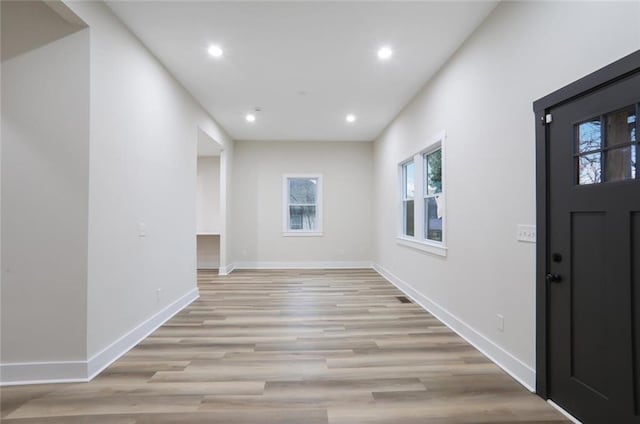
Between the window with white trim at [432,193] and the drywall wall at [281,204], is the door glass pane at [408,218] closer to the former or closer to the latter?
the window with white trim at [432,193]

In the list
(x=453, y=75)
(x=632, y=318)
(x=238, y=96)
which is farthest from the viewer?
(x=238, y=96)

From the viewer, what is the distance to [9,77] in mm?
2189

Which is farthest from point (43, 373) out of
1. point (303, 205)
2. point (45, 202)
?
point (303, 205)

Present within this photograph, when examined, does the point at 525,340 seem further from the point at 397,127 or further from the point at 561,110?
the point at 397,127

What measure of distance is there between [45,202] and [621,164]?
3.55 metres

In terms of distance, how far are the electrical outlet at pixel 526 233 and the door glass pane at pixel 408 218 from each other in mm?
2660

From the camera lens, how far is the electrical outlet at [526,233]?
2.11 meters

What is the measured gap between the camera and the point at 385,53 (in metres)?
3.18

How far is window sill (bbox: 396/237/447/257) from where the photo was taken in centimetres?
352

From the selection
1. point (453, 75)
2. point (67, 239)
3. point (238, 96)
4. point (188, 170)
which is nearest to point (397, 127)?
point (453, 75)

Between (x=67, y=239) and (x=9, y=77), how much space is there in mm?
1216

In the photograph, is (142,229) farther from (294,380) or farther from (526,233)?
(526,233)

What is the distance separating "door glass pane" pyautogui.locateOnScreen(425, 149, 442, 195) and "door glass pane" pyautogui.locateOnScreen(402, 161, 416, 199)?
2.05ft

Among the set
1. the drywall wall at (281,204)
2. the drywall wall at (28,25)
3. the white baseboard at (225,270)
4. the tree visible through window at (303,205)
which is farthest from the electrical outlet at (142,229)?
the tree visible through window at (303,205)
